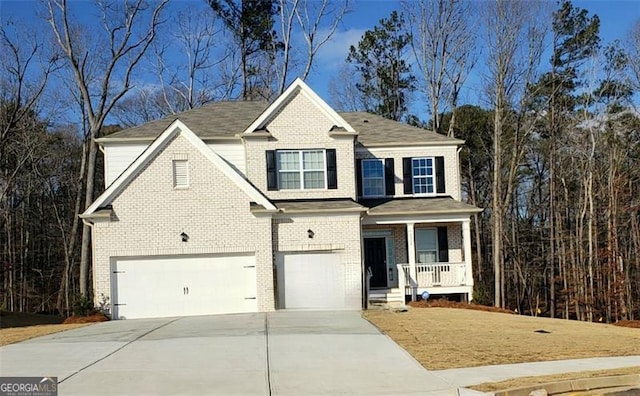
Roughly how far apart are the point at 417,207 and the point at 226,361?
1475 centimetres

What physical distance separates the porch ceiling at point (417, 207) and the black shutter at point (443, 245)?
1237 mm

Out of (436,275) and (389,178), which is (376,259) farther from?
(389,178)

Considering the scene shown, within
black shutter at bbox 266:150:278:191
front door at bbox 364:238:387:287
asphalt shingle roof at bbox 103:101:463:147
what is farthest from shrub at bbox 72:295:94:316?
front door at bbox 364:238:387:287

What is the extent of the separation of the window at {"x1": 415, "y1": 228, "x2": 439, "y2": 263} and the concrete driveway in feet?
30.4

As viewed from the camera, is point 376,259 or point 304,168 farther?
point 376,259

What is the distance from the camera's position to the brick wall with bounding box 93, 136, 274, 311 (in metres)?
22.6

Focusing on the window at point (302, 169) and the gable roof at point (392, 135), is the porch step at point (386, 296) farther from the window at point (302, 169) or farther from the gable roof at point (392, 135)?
the gable roof at point (392, 135)

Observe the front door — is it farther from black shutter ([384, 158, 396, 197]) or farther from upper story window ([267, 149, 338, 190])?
upper story window ([267, 149, 338, 190])

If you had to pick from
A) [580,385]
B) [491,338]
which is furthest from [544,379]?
[491,338]

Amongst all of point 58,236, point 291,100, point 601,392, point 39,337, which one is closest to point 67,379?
point 39,337

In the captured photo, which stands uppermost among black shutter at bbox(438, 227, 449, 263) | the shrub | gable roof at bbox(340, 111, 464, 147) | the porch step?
gable roof at bbox(340, 111, 464, 147)

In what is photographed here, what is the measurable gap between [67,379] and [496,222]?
2676 centimetres

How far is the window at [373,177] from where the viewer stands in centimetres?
2789

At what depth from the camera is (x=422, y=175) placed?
28.2 meters
